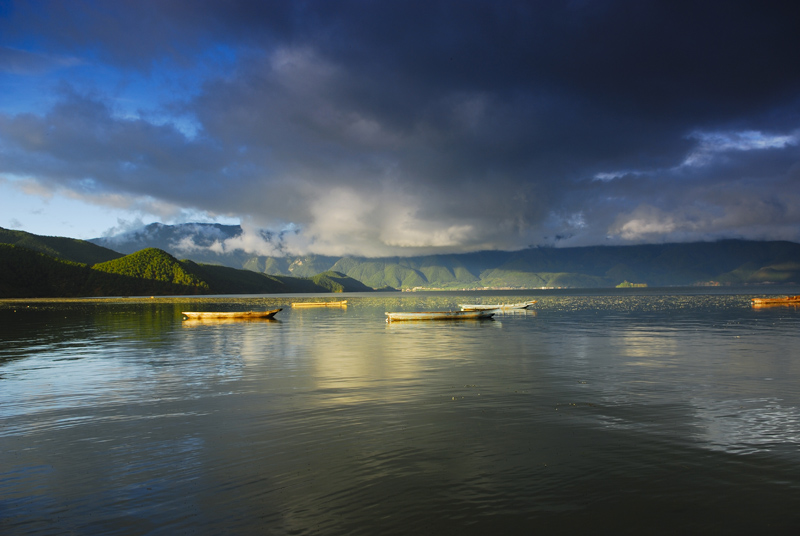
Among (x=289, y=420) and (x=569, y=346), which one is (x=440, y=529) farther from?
(x=569, y=346)

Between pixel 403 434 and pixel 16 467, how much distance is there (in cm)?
1388

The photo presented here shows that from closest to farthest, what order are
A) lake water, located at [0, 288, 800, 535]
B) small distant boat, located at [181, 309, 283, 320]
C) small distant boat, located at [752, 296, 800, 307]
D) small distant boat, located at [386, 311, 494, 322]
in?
lake water, located at [0, 288, 800, 535] → small distant boat, located at [386, 311, 494, 322] → small distant boat, located at [181, 309, 283, 320] → small distant boat, located at [752, 296, 800, 307]

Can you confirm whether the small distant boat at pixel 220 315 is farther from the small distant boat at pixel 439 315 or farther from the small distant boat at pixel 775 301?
the small distant boat at pixel 775 301

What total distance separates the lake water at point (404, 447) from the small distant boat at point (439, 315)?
4671 centimetres

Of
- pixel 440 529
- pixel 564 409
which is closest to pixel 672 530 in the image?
pixel 440 529

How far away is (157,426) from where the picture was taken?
2159 cm

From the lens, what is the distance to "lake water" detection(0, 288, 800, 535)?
1262cm

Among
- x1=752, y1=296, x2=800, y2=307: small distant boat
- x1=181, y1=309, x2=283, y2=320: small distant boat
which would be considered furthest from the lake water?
x1=752, y1=296, x2=800, y2=307: small distant boat

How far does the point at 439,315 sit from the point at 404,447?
7299 cm

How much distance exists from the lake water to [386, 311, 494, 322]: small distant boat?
46.7m

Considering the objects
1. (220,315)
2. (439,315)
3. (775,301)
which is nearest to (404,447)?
(439,315)

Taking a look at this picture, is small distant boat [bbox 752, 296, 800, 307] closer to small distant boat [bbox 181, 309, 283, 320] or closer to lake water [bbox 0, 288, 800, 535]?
lake water [bbox 0, 288, 800, 535]

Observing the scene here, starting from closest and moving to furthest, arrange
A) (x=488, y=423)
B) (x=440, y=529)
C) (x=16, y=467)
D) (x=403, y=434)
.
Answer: (x=440, y=529)
(x=16, y=467)
(x=403, y=434)
(x=488, y=423)

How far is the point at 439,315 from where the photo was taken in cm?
9062
